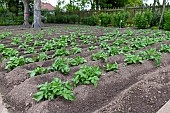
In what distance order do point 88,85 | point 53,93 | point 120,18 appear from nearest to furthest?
point 53,93 → point 88,85 → point 120,18

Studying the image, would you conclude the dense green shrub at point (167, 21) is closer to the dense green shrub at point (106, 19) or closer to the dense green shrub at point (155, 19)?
the dense green shrub at point (155, 19)

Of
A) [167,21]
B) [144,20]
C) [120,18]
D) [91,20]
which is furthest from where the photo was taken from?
[91,20]

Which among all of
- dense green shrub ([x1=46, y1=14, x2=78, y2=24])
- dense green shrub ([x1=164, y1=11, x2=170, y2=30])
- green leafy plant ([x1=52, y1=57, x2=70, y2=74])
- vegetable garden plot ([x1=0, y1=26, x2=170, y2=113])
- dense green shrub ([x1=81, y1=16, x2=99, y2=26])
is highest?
dense green shrub ([x1=46, y1=14, x2=78, y2=24])

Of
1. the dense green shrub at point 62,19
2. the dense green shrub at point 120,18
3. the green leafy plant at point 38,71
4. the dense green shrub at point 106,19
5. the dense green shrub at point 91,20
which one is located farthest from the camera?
the dense green shrub at point 62,19

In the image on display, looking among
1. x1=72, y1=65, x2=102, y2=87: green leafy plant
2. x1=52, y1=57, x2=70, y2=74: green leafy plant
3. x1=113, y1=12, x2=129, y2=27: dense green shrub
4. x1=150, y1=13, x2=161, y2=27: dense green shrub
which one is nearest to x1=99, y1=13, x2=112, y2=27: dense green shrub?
x1=113, y1=12, x2=129, y2=27: dense green shrub

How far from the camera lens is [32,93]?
2613mm

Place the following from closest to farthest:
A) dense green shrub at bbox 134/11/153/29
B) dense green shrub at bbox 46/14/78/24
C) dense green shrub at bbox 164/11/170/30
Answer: dense green shrub at bbox 164/11/170/30, dense green shrub at bbox 134/11/153/29, dense green shrub at bbox 46/14/78/24

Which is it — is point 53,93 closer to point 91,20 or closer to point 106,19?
point 106,19

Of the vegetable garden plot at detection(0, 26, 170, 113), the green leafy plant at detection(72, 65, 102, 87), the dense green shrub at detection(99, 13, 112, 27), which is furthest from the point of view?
the dense green shrub at detection(99, 13, 112, 27)

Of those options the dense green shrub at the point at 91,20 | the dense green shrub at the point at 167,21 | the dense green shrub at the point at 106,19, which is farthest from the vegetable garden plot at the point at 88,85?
the dense green shrub at the point at 91,20

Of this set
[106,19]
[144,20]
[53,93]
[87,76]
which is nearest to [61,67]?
[87,76]

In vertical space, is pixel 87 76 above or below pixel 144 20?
below

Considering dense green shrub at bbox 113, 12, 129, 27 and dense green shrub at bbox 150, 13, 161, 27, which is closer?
dense green shrub at bbox 150, 13, 161, 27

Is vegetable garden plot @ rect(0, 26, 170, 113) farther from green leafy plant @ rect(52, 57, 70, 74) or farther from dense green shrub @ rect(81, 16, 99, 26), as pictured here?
dense green shrub @ rect(81, 16, 99, 26)
